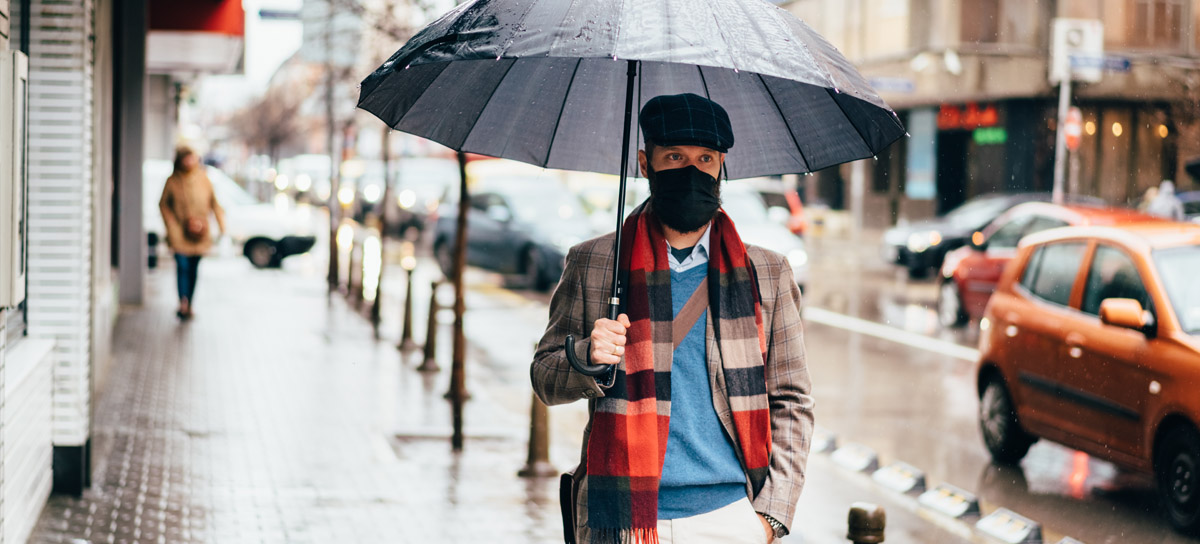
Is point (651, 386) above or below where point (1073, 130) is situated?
below

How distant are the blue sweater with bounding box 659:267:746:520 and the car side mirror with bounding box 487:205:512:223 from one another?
18.0 meters

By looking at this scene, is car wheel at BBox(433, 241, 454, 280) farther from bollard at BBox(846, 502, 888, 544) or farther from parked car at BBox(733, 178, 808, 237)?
bollard at BBox(846, 502, 888, 544)

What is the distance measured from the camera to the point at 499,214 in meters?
A: 21.3

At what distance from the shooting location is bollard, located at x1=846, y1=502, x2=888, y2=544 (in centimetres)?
438

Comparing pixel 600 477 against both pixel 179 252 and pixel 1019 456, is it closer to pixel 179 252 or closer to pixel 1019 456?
pixel 1019 456

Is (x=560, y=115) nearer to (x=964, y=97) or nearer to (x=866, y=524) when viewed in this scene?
(x=866, y=524)

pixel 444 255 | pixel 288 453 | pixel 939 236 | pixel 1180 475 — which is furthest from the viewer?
pixel 939 236

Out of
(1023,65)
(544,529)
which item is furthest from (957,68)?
(544,529)

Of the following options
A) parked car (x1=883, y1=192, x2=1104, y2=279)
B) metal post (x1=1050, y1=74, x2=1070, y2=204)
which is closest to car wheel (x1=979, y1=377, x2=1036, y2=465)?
metal post (x1=1050, y1=74, x2=1070, y2=204)

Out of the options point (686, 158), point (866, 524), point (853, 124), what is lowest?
point (866, 524)

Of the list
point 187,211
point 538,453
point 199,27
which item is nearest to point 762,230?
point 187,211

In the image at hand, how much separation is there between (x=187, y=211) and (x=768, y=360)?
39.2 feet

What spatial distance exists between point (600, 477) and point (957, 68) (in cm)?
3505

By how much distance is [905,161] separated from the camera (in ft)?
136
